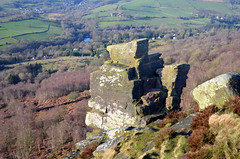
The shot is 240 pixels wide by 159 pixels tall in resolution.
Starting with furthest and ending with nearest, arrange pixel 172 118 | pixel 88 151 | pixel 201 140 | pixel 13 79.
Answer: pixel 13 79, pixel 172 118, pixel 88 151, pixel 201 140

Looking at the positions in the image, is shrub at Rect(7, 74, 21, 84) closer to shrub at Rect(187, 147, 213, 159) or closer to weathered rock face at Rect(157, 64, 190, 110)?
weathered rock face at Rect(157, 64, 190, 110)

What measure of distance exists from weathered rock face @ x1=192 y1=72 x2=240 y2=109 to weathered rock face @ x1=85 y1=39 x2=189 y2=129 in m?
2.46

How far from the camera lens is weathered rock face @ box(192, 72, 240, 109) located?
7.86m

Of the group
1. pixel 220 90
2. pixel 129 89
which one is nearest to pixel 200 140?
pixel 220 90

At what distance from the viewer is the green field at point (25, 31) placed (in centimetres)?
12012

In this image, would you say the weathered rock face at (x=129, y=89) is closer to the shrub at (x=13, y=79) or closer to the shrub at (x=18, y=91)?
the shrub at (x=18, y=91)

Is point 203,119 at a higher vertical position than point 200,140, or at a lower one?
higher

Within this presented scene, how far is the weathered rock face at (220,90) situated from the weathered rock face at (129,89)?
2.46m

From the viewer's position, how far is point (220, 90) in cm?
802

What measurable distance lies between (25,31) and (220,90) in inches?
5908

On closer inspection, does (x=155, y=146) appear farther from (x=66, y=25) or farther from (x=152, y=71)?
(x=66, y=25)

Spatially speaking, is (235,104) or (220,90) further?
(220,90)

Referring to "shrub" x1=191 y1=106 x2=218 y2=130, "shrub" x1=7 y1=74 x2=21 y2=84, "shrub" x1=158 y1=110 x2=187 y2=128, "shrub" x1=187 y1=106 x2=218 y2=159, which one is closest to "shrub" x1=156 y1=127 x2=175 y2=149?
"shrub" x1=187 y1=106 x2=218 y2=159

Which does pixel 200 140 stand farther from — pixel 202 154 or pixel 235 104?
pixel 235 104
